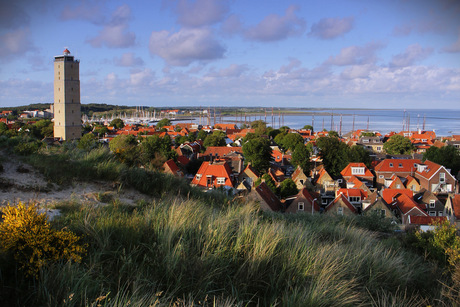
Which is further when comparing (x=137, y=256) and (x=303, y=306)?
(x=137, y=256)

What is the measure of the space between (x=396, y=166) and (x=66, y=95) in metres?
42.0

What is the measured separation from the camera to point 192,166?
34.0 m

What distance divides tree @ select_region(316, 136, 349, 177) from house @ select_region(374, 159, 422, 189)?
3.65 m

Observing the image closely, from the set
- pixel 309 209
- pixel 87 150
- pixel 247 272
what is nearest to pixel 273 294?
pixel 247 272

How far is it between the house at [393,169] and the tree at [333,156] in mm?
3647

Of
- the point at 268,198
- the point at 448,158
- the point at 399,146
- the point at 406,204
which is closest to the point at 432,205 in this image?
the point at 406,204

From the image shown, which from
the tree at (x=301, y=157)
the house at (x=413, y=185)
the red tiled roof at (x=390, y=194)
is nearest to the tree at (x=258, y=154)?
the tree at (x=301, y=157)

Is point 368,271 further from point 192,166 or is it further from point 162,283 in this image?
point 192,166

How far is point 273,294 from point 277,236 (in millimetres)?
768

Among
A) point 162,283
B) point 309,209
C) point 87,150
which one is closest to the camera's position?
point 162,283

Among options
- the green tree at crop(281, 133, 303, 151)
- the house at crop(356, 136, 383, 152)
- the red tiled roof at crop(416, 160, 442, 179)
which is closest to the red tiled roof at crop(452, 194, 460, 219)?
the red tiled roof at crop(416, 160, 442, 179)

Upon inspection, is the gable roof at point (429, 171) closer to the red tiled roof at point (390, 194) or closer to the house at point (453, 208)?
the red tiled roof at point (390, 194)

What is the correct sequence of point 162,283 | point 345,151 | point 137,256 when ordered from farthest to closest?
point 345,151 → point 137,256 → point 162,283

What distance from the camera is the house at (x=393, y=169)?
111 feet
